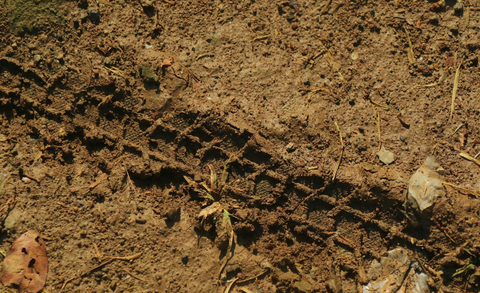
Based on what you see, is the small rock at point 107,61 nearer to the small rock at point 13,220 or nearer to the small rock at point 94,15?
the small rock at point 94,15

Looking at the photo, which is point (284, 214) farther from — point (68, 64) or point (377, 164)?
point (68, 64)

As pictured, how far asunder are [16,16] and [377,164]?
2.69m

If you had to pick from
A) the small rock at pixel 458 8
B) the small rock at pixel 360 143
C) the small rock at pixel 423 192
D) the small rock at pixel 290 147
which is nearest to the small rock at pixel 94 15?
the small rock at pixel 290 147

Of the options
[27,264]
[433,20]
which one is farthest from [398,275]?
[27,264]

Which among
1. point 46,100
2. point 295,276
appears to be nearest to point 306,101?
point 295,276

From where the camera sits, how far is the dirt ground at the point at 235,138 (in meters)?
2.69

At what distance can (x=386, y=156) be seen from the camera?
2711 millimetres

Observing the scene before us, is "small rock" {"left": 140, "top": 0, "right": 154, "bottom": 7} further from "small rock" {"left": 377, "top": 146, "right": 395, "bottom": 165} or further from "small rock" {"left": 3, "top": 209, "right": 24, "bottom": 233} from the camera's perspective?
"small rock" {"left": 377, "top": 146, "right": 395, "bottom": 165}

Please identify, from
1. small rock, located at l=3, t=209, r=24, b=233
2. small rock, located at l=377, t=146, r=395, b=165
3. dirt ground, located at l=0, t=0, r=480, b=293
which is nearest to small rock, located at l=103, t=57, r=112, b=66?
dirt ground, located at l=0, t=0, r=480, b=293

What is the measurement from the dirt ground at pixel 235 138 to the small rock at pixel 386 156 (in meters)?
0.03

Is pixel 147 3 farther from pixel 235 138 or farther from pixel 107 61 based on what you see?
pixel 235 138

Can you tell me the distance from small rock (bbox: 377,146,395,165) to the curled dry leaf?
2.33m

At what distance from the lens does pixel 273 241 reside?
9.07 feet

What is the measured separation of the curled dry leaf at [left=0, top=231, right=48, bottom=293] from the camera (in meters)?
2.62
